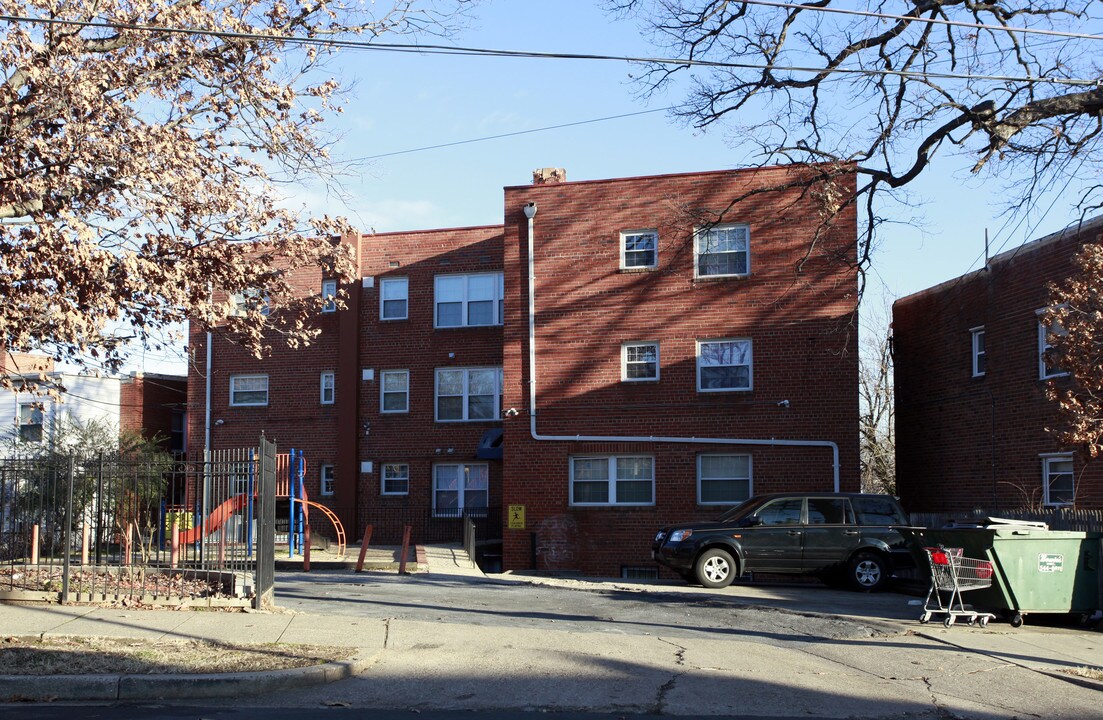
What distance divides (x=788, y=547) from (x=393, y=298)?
15.9 m

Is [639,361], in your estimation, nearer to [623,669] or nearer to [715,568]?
[715,568]

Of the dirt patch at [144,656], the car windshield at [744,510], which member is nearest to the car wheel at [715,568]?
the car windshield at [744,510]

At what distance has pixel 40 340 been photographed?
13.0m

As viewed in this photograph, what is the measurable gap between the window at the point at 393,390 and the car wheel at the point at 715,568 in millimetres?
13980

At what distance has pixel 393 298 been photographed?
31.0 m

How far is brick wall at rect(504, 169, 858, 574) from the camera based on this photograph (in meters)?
23.7

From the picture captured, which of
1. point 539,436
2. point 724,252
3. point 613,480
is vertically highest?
point 724,252

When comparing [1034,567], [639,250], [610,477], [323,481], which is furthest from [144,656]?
[323,481]

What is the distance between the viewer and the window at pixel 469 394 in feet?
98.8

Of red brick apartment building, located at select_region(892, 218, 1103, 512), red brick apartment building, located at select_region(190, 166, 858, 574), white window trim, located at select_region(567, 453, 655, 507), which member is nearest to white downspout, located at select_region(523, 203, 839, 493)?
red brick apartment building, located at select_region(190, 166, 858, 574)

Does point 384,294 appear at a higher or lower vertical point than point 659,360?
higher

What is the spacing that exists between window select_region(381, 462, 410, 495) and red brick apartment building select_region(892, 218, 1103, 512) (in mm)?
13294

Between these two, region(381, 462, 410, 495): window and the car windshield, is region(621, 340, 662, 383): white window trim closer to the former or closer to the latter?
the car windshield

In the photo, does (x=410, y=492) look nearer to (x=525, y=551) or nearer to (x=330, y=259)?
(x=525, y=551)
